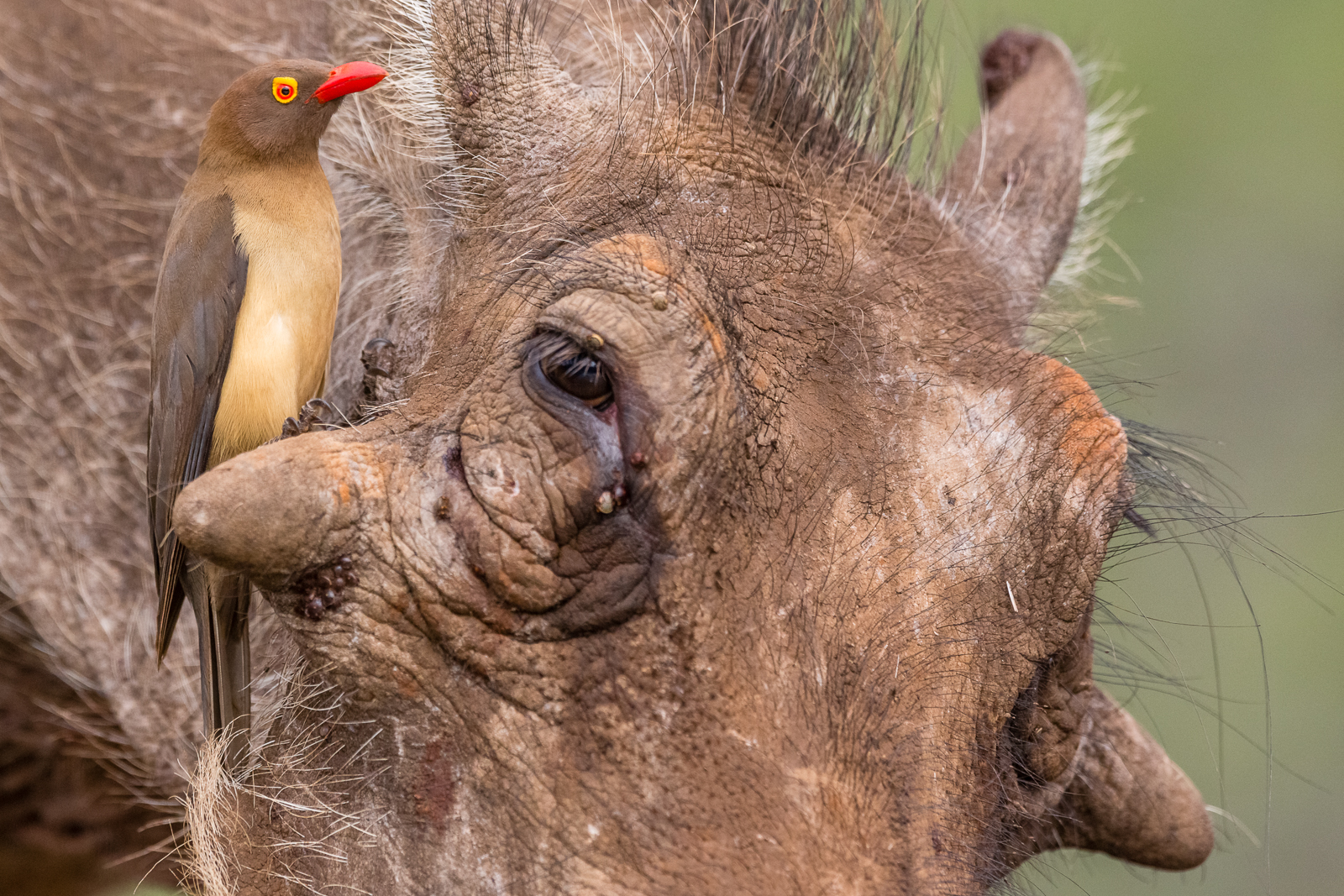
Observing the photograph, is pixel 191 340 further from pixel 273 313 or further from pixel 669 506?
pixel 669 506

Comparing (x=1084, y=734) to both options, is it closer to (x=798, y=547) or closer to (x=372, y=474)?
(x=798, y=547)

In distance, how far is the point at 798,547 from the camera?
141 cm

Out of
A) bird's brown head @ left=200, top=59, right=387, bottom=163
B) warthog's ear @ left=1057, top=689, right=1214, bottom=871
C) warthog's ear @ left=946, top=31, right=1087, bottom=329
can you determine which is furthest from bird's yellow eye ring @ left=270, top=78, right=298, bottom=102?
warthog's ear @ left=1057, top=689, right=1214, bottom=871

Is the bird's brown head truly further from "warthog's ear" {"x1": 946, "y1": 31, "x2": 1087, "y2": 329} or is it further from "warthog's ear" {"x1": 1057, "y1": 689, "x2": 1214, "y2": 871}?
"warthog's ear" {"x1": 1057, "y1": 689, "x2": 1214, "y2": 871}

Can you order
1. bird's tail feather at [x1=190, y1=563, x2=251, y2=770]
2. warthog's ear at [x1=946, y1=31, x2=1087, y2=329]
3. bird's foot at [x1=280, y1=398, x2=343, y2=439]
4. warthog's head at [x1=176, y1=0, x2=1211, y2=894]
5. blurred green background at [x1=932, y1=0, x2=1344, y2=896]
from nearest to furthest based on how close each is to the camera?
warthog's head at [x1=176, y1=0, x2=1211, y2=894]
bird's foot at [x1=280, y1=398, x2=343, y2=439]
bird's tail feather at [x1=190, y1=563, x2=251, y2=770]
warthog's ear at [x1=946, y1=31, x2=1087, y2=329]
blurred green background at [x1=932, y1=0, x2=1344, y2=896]

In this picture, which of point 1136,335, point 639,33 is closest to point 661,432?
point 639,33

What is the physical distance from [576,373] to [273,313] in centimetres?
46

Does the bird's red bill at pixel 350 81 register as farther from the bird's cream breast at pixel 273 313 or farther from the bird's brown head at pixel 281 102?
the bird's cream breast at pixel 273 313

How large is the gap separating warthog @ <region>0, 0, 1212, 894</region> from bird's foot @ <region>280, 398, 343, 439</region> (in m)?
0.05

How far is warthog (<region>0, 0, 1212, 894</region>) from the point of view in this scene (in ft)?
4.33

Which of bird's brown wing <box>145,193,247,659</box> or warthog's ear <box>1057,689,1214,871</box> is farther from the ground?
bird's brown wing <box>145,193,247,659</box>

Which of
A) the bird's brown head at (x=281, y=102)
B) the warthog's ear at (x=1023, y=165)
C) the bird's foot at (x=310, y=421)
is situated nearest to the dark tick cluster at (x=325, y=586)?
the bird's foot at (x=310, y=421)

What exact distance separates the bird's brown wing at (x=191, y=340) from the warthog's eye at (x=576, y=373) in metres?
0.46

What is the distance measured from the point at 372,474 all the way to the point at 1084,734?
3.55ft
